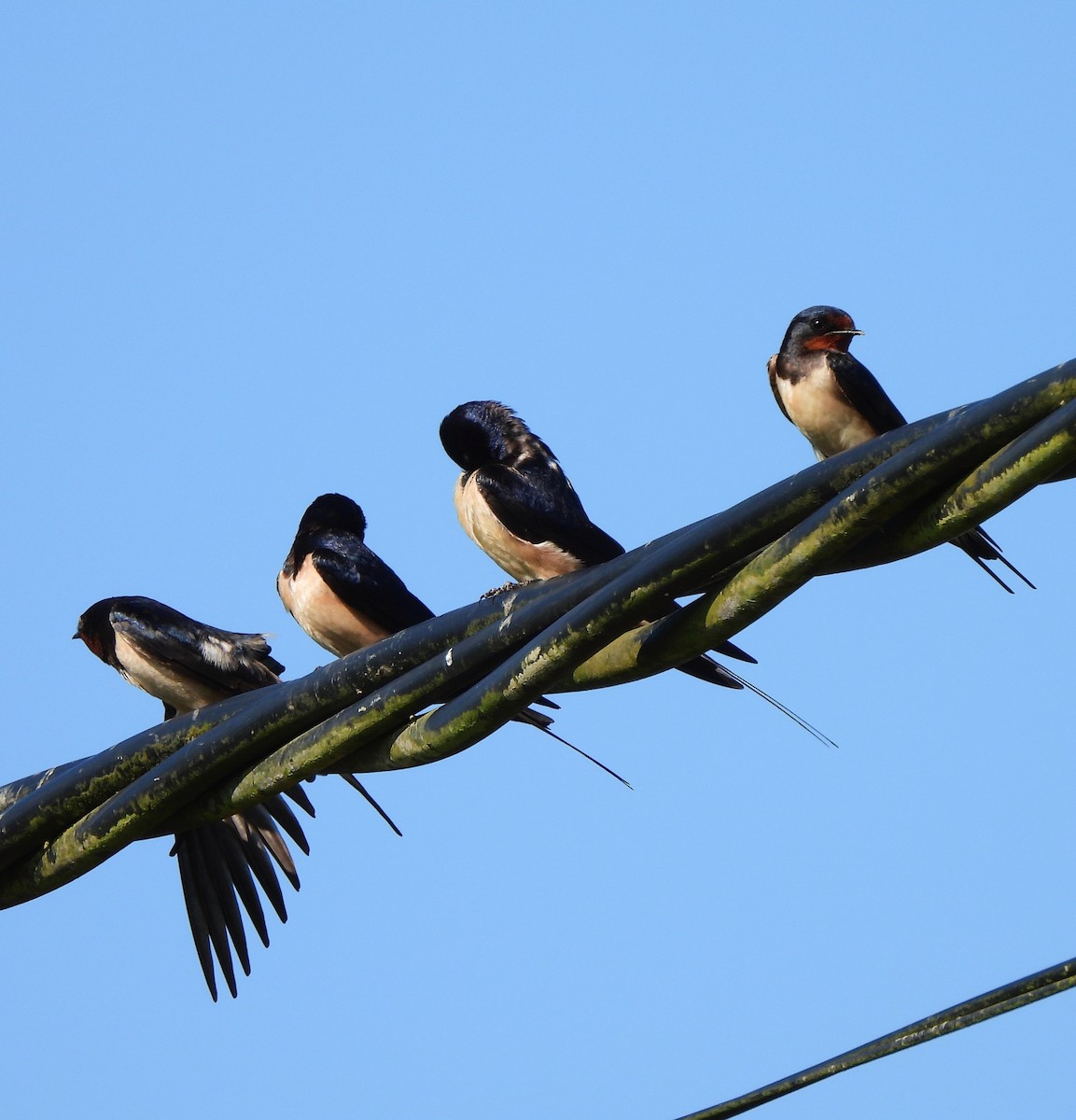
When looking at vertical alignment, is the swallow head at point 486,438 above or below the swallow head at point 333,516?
below

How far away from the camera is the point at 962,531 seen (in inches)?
130

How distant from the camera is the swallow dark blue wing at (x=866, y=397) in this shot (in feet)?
25.5

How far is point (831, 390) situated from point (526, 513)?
65.9 inches

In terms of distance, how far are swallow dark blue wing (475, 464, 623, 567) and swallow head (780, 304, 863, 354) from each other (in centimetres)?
157

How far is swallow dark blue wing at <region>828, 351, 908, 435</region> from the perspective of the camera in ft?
25.5

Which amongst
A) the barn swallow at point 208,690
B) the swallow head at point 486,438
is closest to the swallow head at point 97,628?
the barn swallow at point 208,690

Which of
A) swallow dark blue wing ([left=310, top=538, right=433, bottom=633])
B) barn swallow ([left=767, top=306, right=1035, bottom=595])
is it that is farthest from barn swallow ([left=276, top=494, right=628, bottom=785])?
barn swallow ([left=767, top=306, right=1035, bottom=595])

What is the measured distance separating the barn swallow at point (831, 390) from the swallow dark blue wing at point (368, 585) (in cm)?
184

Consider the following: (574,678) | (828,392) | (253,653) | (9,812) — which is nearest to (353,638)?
(253,653)

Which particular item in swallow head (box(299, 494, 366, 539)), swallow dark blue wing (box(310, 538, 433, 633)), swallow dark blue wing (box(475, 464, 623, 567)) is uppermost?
swallow head (box(299, 494, 366, 539))

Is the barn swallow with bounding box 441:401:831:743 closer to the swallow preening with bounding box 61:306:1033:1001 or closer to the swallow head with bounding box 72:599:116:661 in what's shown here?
the swallow preening with bounding box 61:306:1033:1001

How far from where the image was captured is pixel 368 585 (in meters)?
7.40

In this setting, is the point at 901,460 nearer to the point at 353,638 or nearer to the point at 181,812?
the point at 181,812

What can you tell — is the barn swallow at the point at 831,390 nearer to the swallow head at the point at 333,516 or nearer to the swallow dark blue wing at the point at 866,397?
the swallow dark blue wing at the point at 866,397
